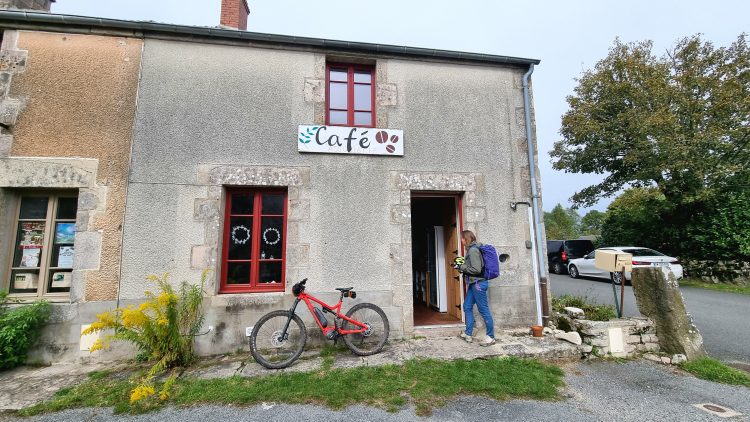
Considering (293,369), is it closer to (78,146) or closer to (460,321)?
(460,321)

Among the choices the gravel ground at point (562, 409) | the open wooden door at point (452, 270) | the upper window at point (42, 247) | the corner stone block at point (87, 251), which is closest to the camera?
the gravel ground at point (562, 409)

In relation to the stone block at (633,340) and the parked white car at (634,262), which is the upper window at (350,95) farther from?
the parked white car at (634,262)

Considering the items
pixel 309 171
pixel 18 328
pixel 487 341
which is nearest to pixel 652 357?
pixel 487 341

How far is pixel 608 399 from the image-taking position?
3.43 m

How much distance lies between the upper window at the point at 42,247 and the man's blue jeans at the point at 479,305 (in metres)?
5.79

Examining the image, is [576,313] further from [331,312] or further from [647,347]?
[331,312]

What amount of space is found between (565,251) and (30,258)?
17328 mm

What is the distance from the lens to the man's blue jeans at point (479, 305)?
4.78 meters

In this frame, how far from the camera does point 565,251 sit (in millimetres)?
15023

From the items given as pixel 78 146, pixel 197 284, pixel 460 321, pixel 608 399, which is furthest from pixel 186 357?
pixel 608 399

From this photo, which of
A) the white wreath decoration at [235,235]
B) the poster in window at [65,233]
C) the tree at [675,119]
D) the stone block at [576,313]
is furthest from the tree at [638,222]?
the poster in window at [65,233]

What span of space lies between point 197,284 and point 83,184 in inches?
83.2

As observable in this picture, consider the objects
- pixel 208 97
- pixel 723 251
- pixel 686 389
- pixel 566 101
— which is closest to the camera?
pixel 686 389

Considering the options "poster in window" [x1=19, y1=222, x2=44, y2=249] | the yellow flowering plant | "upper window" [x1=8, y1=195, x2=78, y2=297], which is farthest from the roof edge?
the yellow flowering plant
